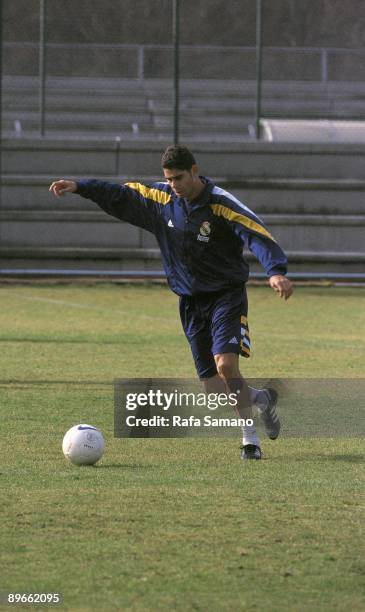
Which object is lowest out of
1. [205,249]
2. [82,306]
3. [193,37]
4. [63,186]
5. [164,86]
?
[82,306]

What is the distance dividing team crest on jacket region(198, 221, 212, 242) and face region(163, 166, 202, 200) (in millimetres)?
185

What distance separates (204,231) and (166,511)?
7.25 feet

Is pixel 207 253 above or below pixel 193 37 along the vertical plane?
below

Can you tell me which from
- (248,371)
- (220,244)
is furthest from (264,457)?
(248,371)

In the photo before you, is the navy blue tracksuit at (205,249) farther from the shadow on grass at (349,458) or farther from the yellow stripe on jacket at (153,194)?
the shadow on grass at (349,458)

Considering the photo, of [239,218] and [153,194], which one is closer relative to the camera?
[239,218]

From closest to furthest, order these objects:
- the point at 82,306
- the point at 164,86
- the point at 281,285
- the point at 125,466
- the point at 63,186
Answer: the point at 281,285, the point at 125,466, the point at 63,186, the point at 82,306, the point at 164,86

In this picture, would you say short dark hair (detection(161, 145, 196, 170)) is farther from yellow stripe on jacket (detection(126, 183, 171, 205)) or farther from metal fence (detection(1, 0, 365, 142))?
metal fence (detection(1, 0, 365, 142))

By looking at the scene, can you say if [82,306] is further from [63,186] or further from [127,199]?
[63,186]

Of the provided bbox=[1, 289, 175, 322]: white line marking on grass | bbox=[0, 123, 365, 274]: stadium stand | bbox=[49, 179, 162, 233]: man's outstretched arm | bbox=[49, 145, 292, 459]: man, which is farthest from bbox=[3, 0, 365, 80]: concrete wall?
bbox=[49, 145, 292, 459]: man

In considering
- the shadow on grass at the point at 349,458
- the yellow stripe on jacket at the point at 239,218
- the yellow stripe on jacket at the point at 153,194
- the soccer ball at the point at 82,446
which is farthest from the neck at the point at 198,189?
the shadow on grass at the point at 349,458

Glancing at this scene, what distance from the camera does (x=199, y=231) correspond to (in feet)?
26.6

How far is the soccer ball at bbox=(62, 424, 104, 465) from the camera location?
7.62 metres

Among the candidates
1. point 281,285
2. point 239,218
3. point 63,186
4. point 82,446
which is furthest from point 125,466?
point 63,186
